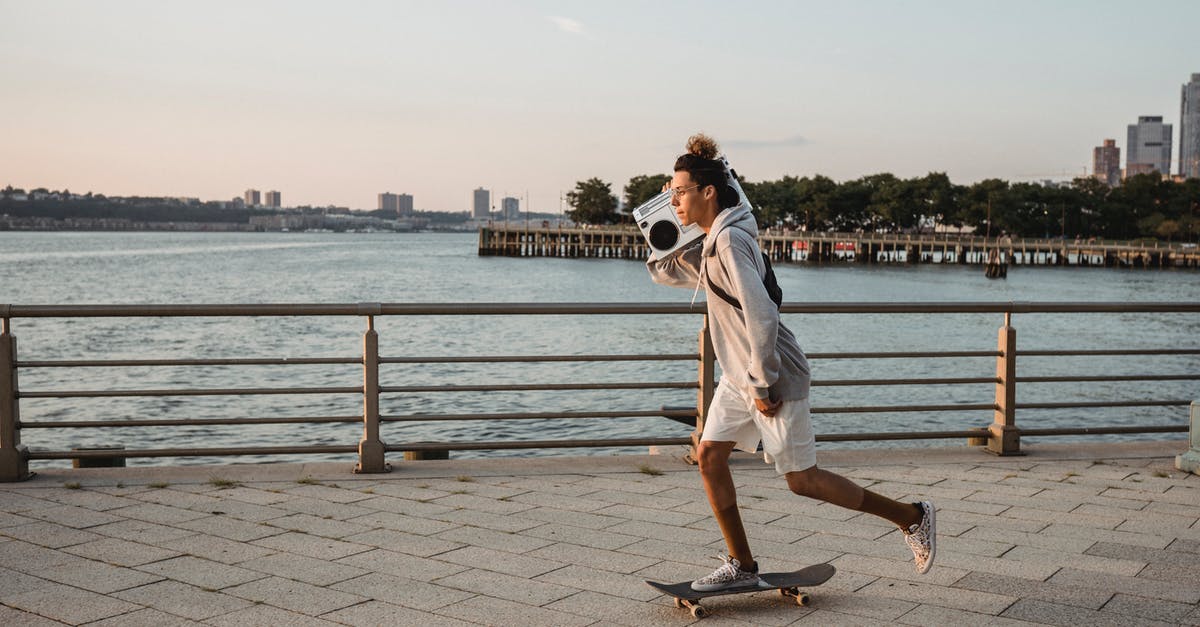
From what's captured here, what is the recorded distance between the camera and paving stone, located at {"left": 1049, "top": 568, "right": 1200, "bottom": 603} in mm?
4980

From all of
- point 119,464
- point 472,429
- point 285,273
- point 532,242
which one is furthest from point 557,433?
point 532,242

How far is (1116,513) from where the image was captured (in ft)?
21.6

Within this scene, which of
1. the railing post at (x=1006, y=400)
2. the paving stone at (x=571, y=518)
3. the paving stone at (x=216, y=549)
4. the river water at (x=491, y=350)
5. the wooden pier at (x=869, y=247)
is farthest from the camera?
the wooden pier at (x=869, y=247)

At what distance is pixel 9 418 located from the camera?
7168mm

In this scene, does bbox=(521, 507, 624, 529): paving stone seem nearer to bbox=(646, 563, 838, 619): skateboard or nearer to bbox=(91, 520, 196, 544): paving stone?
bbox=(646, 563, 838, 619): skateboard

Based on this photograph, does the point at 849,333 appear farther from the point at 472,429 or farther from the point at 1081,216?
the point at 1081,216

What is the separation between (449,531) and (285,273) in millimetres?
97735

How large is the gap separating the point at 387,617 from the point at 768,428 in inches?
71.4

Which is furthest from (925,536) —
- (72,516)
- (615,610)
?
(72,516)

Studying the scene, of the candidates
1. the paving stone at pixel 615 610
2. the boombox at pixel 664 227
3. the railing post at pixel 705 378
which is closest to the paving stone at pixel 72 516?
the paving stone at pixel 615 610

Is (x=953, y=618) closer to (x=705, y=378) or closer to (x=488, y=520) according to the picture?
(x=488, y=520)

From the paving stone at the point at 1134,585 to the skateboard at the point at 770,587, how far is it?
1219 millimetres

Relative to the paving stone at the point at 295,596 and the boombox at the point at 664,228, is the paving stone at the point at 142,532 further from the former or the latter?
the boombox at the point at 664,228

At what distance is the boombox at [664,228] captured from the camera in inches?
182
